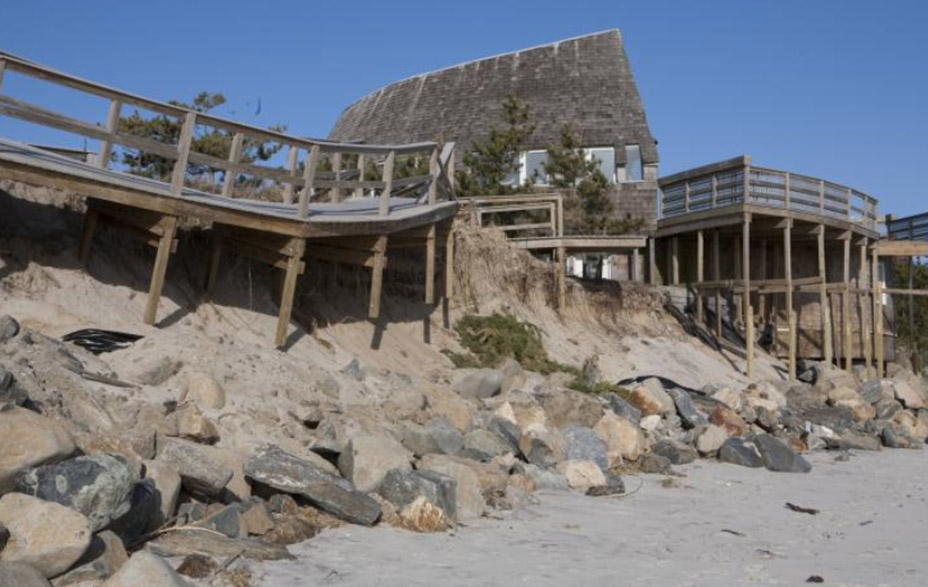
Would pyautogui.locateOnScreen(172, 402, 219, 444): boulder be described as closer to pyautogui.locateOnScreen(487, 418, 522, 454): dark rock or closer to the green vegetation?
pyautogui.locateOnScreen(487, 418, 522, 454): dark rock

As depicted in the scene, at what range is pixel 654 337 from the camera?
22.5 m

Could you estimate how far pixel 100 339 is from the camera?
33.1 feet

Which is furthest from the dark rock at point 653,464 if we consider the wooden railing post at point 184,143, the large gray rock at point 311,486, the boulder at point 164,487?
the boulder at point 164,487

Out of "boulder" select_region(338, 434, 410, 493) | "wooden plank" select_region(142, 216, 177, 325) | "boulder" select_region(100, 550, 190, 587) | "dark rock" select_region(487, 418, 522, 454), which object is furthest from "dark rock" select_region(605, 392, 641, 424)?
"boulder" select_region(100, 550, 190, 587)

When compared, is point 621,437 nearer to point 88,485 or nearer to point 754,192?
point 88,485

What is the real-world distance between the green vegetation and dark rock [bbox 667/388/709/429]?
100cm

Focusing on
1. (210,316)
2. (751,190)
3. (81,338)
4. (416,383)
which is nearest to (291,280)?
(210,316)

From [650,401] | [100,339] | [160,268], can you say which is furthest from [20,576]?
[650,401]

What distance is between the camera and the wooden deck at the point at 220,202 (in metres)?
10.1

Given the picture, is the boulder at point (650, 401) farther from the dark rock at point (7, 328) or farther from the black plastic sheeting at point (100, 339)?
the dark rock at point (7, 328)

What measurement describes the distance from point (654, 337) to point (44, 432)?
17663 millimetres

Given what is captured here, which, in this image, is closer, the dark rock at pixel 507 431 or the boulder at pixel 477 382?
the dark rock at pixel 507 431

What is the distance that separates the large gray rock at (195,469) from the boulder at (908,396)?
1728cm

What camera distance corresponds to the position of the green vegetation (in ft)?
53.9
